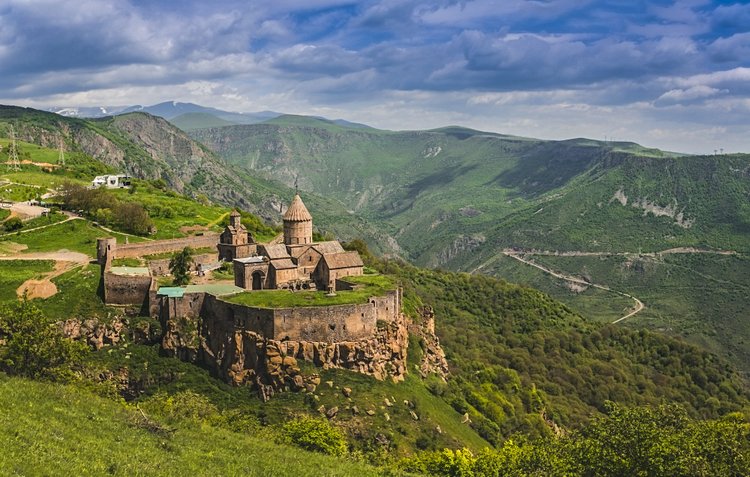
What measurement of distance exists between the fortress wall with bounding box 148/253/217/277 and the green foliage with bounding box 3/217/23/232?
24.6 metres

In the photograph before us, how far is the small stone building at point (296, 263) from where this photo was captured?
222 ft

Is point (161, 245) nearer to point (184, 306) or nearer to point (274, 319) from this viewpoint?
point (184, 306)

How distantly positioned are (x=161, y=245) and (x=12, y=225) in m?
21.8

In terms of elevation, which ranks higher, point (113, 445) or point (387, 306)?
point (387, 306)

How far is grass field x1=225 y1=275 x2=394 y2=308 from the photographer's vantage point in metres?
59.7

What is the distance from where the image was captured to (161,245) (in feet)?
265

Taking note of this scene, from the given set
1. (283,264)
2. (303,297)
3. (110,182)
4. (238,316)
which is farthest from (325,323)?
(110,182)

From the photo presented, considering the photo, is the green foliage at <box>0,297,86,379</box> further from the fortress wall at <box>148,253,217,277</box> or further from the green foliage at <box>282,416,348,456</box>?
the fortress wall at <box>148,253,217,277</box>

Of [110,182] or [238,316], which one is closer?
[238,316]

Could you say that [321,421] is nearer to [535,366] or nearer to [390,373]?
[390,373]

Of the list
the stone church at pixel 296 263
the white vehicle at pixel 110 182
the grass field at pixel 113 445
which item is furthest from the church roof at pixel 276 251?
the white vehicle at pixel 110 182

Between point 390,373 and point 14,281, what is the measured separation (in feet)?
123

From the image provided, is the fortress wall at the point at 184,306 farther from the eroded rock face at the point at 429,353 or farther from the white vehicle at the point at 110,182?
the white vehicle at the point at 110,182

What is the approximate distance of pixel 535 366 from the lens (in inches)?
4259
